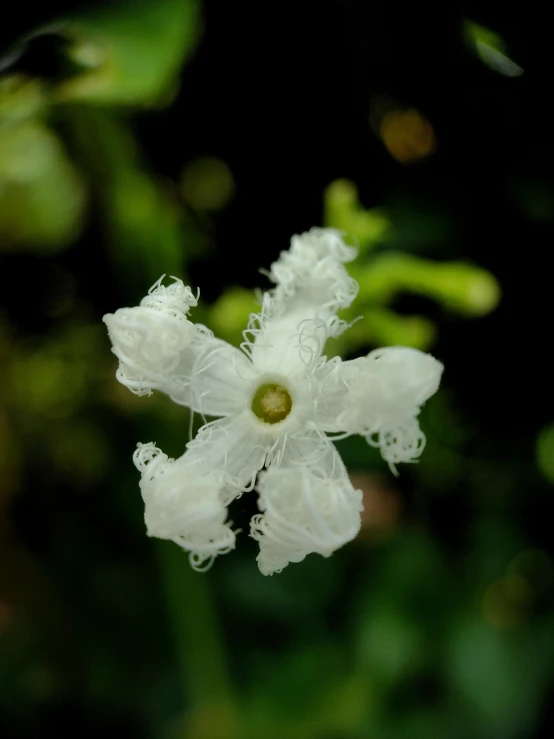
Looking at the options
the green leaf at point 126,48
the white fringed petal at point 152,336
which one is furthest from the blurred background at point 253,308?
the white fringed petal at point 152,336

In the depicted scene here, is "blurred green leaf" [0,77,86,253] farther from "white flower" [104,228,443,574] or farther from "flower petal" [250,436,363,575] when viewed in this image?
"flower petal" [250,436,363,575]

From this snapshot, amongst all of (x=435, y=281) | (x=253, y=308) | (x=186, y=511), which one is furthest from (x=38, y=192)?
(x=186, y=511)

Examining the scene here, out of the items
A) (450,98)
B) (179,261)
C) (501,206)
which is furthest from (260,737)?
(450,98)

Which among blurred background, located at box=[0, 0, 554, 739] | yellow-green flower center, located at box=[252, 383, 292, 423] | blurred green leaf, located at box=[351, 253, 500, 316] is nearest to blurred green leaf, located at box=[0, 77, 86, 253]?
blurred background, located at box=[0, 0, 554, 739]

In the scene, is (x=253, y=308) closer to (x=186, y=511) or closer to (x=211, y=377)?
(x=211, y=377)

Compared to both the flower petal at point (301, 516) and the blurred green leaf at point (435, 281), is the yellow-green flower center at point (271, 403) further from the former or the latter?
the blurred green leaf at point (435, 281)

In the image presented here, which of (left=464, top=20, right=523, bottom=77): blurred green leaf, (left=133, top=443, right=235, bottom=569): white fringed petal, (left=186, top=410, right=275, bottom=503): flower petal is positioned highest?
(left=464, top=20, right=523, bottom=77): blurred green leaf

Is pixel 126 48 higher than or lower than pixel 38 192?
higher
